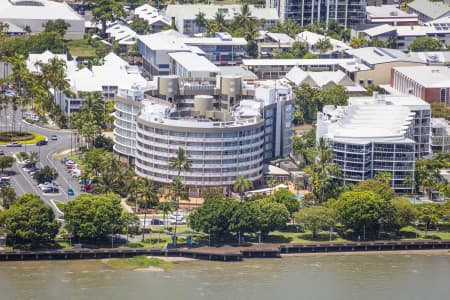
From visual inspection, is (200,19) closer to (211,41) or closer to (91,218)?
(211,41)

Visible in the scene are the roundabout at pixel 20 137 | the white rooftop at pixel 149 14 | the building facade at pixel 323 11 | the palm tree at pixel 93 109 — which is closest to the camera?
the palm tree at pixel 93 109

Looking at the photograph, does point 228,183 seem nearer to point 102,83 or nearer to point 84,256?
point 84,256

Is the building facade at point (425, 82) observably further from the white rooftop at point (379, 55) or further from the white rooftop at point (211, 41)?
the white rooftop at point (211, 41)

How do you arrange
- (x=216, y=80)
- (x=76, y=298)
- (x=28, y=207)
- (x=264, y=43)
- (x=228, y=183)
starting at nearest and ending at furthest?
(x=76, y=298) < (x=28, y=207) < (x=228, y=183) < (x=216, y=80) < (x=264, y=43)

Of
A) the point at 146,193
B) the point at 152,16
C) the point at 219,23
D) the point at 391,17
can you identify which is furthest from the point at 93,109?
the point at 391,17

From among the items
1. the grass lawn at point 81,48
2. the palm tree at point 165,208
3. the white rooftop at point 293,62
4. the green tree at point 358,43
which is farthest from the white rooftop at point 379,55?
the palm tree at point 165,208

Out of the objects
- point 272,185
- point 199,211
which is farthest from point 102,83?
point 199,211
